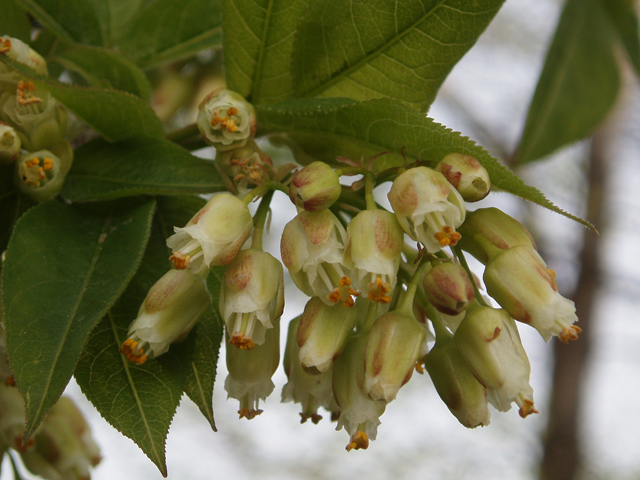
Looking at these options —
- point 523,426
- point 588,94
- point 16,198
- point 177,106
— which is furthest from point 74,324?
point 523,426

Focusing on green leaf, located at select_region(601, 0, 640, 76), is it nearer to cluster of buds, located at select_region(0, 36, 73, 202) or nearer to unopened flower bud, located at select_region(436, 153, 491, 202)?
unopened flower bud, located at select_region(436, 153, 491, 202)

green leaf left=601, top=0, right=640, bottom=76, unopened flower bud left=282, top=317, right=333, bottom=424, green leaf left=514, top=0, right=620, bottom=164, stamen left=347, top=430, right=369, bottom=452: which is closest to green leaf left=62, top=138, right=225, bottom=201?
unopened flower bud left=282, top=317, right=333, bottom=424

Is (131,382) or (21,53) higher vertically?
(21,53)

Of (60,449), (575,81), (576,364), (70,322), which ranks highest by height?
(70,322)

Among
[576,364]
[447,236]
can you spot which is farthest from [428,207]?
[576,364]

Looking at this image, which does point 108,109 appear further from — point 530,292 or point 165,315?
point 530,292
